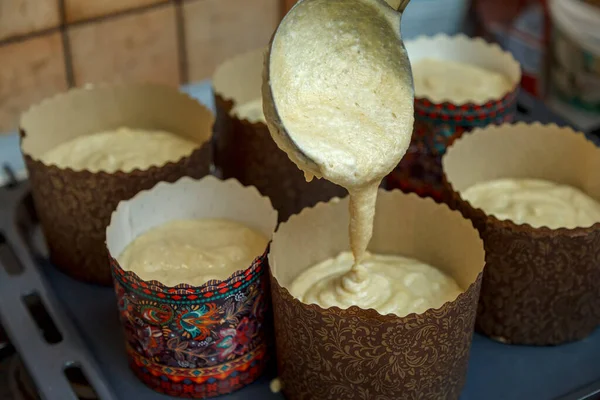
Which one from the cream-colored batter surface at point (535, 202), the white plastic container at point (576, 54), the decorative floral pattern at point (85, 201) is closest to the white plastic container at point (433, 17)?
the white plastic container at point (576, 54)

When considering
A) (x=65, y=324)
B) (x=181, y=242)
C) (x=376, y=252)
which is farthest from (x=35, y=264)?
(x=376, y=252)

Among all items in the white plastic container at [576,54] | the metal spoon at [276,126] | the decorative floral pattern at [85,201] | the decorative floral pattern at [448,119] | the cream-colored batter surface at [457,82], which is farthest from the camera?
the white plastic container at [576,54]

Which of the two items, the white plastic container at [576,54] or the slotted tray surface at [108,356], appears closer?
the slotted tray surface at [108,356]

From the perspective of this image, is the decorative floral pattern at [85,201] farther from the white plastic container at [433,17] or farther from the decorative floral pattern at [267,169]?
the white plastic container at [433,17]

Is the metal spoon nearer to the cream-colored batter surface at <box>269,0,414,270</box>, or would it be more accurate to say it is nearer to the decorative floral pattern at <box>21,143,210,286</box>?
the cream-colored batter surface at <box>269,0,414,270</box>

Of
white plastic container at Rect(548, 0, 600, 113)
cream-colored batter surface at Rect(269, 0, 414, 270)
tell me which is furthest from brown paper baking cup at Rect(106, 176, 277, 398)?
white plastic container at Rect(548, 0, 600, 113)

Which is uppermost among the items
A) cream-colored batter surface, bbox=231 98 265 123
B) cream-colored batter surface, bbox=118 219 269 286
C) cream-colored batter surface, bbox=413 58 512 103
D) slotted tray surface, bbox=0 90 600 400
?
cream-colored batter surface, bbox=413 58 512 103

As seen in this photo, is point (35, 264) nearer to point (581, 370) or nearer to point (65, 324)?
point (65, 324)
